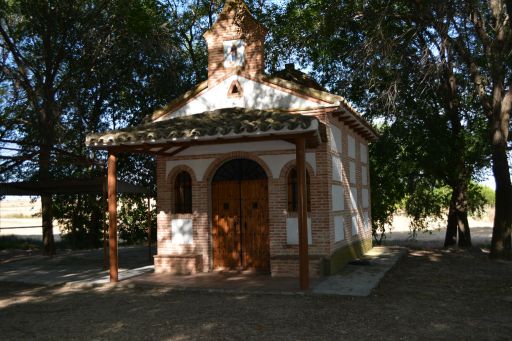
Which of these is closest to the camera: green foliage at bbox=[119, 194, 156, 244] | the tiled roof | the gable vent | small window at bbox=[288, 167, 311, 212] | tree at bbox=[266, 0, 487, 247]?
the tiled roof

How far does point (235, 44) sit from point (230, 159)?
309cm

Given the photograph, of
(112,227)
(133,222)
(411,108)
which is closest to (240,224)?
(112,227)

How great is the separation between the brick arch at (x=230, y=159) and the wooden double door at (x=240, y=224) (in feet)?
0.90

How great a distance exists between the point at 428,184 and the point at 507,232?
4891mm

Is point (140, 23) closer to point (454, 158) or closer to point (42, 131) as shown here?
point (42, 131)

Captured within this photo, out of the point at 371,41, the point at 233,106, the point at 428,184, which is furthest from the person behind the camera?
the point at 428,184

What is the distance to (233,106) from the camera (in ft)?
39.7

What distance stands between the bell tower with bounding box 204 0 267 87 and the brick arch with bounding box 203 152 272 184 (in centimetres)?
204

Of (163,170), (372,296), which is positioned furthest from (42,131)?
(372,296)

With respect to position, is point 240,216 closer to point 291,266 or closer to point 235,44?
point 291,266

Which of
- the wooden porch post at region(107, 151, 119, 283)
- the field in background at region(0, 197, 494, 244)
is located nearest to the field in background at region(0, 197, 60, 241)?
the field in background at region(0, 197, 494, 244)

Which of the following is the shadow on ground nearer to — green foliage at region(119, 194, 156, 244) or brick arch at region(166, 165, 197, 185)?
brick arch at region(166, 165, 197, 185)

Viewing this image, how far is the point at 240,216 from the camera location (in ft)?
38.8

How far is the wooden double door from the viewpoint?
11664mm
